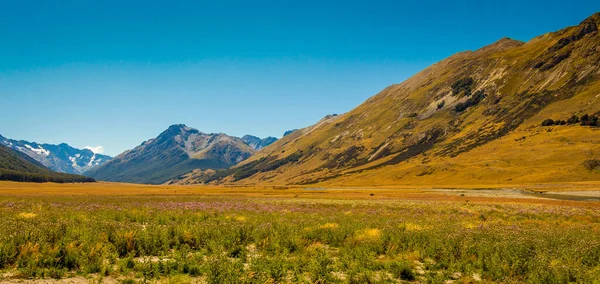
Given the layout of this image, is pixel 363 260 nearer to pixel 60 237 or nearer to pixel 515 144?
pixel 60 237

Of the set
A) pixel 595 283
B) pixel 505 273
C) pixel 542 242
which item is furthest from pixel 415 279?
pixel 542 242

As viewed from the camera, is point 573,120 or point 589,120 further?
point 573,120

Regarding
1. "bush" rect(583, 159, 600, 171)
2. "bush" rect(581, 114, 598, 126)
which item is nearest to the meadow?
"bush" rect(583, 159, 600, 171)

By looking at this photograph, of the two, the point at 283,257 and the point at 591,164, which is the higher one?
the point at 283,257

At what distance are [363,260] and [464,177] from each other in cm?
16451

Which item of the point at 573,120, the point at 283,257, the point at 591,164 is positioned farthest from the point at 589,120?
the point at 283,257

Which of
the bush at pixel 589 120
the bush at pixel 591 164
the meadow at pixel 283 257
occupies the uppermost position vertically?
the bush at pixel 589 120

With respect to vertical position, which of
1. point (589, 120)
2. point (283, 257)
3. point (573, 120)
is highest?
point (573, 120)

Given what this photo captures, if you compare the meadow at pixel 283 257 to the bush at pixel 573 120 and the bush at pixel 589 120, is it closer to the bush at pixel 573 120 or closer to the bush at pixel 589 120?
the bush at pixel 589 120

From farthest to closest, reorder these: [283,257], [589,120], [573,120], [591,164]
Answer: [573,120]
[589,120]
[591,164]
[283,257]

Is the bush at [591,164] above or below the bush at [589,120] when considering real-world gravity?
below

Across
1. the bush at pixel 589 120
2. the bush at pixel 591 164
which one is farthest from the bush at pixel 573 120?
the bush at pixel 591 164

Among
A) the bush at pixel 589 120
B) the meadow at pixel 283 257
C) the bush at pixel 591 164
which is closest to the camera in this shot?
the meadow at pixel 283 257

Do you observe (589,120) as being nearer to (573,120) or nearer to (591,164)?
(573,120)
